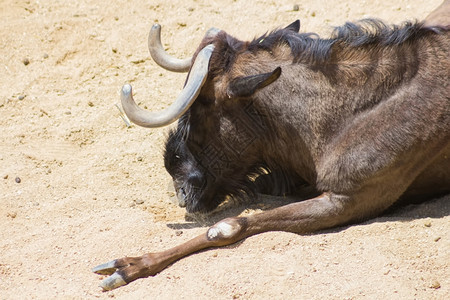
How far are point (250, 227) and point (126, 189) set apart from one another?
1665mm

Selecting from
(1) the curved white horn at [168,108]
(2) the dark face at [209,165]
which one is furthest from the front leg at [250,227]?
(1) the curved white horn at [168,108]

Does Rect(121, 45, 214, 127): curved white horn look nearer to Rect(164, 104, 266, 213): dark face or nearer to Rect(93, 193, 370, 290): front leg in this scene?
Rect(164, 104, 266, 213): dark face

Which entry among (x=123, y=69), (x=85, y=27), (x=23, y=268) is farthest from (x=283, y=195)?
(x=85, y=27)

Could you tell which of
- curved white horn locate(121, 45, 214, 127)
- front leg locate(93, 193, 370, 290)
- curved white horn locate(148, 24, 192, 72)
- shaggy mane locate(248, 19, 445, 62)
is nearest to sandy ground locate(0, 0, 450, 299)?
front leg locate(93, 193, 370, 290)

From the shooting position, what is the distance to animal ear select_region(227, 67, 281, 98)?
5566 mm

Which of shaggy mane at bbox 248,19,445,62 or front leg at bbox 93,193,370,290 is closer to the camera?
front leg at bbox 93,193,370,290

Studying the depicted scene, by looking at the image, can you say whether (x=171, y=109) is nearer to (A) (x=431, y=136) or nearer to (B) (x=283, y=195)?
(B) (x=283, y=195)

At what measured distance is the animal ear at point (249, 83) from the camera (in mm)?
5566

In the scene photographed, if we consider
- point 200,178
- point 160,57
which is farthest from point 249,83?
point 160,57

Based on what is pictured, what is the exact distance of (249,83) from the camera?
5688 mm

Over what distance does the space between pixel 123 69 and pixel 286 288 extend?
4850 millimetres

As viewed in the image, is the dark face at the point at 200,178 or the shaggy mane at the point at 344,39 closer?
the shaggy mane at the point at 344,39

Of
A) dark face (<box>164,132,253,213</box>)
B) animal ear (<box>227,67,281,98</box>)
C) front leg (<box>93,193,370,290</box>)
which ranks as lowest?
front leg (<box>93,193,370,290</box>)

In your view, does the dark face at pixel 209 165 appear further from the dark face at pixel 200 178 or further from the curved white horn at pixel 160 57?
the curved white horn at pixel 160 57
